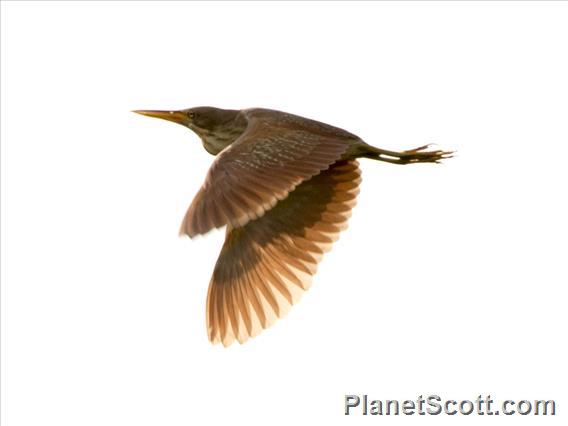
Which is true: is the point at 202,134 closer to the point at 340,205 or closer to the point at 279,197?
the point at 340,205

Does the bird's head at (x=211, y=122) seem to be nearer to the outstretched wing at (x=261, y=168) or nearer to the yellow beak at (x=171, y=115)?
the yellow beak at (x=171, y=115)

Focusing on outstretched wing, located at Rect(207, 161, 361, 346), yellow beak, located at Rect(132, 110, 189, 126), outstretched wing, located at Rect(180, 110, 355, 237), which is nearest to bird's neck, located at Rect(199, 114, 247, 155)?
yellow beak, located at Rect(132, 110, 189, 126)

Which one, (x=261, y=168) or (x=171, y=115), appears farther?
(x=171, y=115)

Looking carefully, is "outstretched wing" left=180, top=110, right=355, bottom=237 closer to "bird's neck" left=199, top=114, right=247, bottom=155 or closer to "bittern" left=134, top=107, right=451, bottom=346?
"bittern" left=134, top=107, right=451, bottom=346

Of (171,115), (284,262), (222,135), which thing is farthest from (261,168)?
(171,115)

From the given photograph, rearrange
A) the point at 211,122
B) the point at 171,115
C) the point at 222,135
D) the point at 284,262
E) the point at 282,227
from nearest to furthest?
1. the point at 284,262
2. the point at 282,227
3. the point at 222,135
4. the point at 211,122
5. the point at 171,115

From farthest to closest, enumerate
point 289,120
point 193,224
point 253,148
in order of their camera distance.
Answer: point 289,120 < point 253,148 < point 193,224

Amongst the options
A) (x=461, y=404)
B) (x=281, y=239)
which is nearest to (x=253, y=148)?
(x=281, y=239)

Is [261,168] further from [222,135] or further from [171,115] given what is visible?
[171,115]
